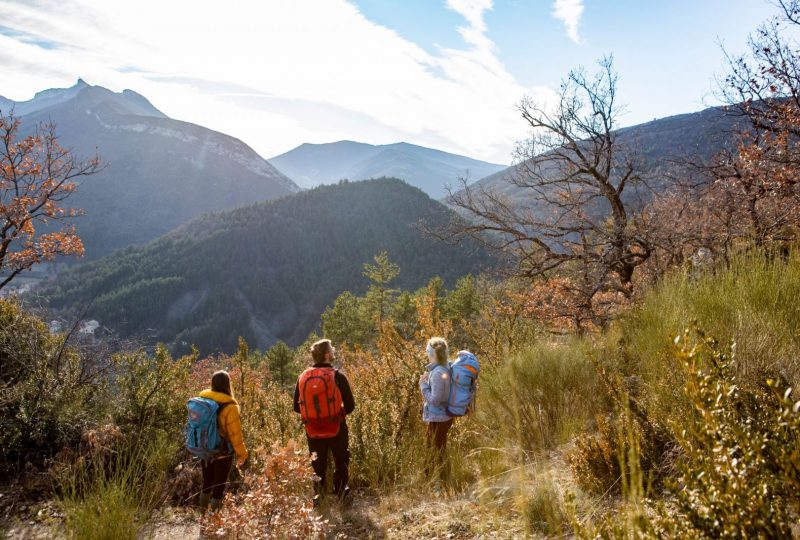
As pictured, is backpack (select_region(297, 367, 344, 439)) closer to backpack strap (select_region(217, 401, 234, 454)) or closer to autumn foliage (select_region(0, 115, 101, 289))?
backpack strap (select_region(217, 401, 234, 454))

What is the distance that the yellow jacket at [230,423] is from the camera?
164 inches

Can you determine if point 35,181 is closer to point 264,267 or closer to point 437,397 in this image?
point 437,397

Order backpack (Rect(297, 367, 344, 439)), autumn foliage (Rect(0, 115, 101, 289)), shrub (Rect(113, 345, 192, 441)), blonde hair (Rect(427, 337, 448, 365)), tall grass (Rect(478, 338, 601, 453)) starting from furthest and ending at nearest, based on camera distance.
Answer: autumn foliage (Rect(0, 115, 101, 289)) → shrub (Rect(113, 345, 192, 441)) → blonde hair (Rect(427, 337, 448, 365)) → backpack (Rect(297, 367, 344, 439)) → tall grass (Rect(478, 338, 601, 453))

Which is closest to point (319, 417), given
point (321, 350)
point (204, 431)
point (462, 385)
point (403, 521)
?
point (321, 350)

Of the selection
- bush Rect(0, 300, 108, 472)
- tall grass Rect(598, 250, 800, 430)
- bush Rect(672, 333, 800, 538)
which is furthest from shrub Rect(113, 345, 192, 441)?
bush Rect(672, 333, 800, 538)

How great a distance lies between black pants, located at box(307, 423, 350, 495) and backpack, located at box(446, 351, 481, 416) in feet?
3.47

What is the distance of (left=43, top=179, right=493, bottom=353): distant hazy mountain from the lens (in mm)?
106375

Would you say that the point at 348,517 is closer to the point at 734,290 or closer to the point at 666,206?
the point at 734,290

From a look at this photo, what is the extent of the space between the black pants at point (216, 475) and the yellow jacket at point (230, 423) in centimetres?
21

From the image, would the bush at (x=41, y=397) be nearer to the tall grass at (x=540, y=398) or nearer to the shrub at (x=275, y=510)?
the shrub at (x=275, y=510)

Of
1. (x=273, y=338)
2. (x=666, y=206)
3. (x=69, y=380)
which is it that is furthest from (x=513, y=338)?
(x=273, y=338)

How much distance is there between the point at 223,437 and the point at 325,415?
105 cm

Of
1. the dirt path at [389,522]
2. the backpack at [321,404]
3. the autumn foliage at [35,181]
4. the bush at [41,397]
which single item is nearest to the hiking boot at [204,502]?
the dirt path at [389,522]

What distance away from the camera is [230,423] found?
4.21 metres
